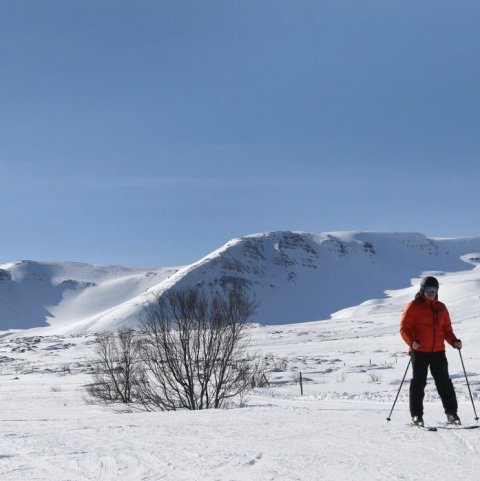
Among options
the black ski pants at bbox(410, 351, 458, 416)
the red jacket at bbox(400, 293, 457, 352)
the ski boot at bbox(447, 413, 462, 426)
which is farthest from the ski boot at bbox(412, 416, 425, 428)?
the red jacket at bbox(400, 293, 457, 352)

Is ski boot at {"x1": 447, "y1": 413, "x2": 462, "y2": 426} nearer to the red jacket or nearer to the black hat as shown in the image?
the red jacket

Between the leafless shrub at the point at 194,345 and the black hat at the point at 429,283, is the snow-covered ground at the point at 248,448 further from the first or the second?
the leafless shrub at the point at 194,345

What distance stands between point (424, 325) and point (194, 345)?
12.5m

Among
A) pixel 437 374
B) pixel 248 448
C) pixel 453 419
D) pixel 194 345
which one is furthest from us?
pixel 194 345

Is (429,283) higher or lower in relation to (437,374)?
higher

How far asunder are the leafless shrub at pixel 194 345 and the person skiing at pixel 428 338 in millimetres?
11680

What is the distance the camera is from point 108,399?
81.3 ft

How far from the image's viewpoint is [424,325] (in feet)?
22.8

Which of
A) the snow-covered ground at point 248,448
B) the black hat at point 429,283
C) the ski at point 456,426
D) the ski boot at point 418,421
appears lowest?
the ski at point 456,426

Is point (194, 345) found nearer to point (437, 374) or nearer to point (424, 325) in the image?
point (437, 374)

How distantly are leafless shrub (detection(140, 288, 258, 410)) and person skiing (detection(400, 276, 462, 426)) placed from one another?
11.7 metres

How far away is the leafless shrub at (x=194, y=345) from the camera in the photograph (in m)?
18.5

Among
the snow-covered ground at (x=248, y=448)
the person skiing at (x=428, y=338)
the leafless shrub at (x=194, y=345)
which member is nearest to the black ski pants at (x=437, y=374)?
the person skiing at (x=428, y=338)

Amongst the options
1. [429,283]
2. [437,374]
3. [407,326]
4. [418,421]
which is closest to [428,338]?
[407,326]
